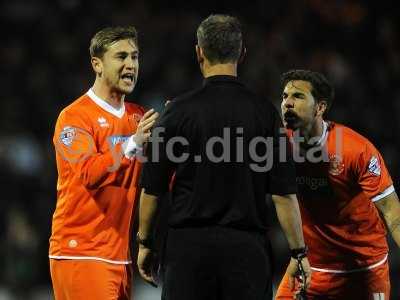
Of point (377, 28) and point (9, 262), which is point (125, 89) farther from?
point (377, 28)

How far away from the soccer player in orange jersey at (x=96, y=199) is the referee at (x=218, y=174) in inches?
23.7

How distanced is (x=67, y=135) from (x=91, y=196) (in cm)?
38

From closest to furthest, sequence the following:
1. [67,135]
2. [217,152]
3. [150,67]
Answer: [217,152], [67,135], [150,67]

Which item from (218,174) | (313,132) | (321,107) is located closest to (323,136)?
(313,132)

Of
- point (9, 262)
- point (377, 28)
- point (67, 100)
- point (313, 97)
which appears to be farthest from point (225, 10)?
point (313, 97)

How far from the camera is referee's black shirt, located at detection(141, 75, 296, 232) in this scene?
14.5ft

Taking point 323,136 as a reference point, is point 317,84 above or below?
above

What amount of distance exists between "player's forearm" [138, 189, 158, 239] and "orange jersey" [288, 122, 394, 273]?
1.35 metres

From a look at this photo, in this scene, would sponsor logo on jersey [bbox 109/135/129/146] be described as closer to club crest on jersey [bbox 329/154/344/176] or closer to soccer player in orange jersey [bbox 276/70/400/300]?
soccer player in orange jersey [bbox 276/70/400/300]

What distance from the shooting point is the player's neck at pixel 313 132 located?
5.62 metres

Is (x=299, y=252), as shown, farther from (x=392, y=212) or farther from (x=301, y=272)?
A: (x=392, y=212)

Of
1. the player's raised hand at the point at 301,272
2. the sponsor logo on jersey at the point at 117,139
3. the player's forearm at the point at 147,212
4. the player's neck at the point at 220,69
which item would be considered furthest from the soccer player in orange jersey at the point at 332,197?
the player's forearm at the point at 147,212

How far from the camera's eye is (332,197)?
18.4ft

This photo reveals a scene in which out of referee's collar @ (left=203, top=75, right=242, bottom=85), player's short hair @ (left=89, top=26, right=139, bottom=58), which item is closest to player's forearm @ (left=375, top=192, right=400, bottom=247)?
referee's collar @ (left=203, top=75, right=242, bottom=85)
